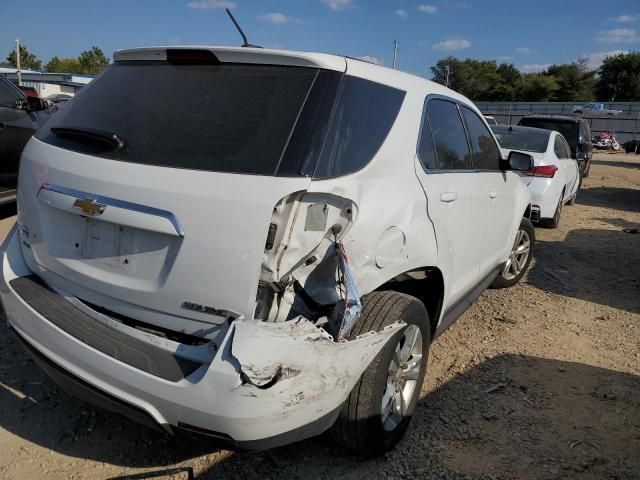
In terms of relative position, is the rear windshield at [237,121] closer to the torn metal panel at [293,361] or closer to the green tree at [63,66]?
the torn metal panel at [293,361]

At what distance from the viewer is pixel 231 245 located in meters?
2.00

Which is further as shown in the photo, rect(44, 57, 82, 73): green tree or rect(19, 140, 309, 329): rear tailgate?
rect(44, 57, 82, 73): green tree

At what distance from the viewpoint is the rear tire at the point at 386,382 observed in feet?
7.57

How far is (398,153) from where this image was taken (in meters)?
2.59

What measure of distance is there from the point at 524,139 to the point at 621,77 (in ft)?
244

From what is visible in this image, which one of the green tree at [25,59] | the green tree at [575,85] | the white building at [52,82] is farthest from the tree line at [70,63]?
the green tree at [575,85]

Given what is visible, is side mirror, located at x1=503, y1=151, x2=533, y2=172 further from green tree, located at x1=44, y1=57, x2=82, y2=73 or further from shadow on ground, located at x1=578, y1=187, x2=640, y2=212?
green tree, located at x1=44, y1=57, x2=82, y2=73

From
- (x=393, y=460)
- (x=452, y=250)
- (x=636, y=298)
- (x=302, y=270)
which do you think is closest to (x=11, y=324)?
(x=302, y=270)

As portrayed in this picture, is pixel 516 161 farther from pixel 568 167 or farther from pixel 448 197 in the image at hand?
pixel 568 167

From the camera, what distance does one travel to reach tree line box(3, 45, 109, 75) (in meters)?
80.5

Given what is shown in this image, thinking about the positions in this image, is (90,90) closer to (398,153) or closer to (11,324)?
(11,324)

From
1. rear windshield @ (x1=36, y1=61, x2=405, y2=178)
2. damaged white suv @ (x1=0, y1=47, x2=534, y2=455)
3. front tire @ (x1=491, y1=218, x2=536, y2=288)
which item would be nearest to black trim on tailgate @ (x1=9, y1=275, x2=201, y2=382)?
damaged white suv @ (x1=0, y1=47, x2=534, y2=455)

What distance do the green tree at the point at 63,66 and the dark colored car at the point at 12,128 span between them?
8838 cm

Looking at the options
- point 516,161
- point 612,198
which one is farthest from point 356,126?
point 612,198
